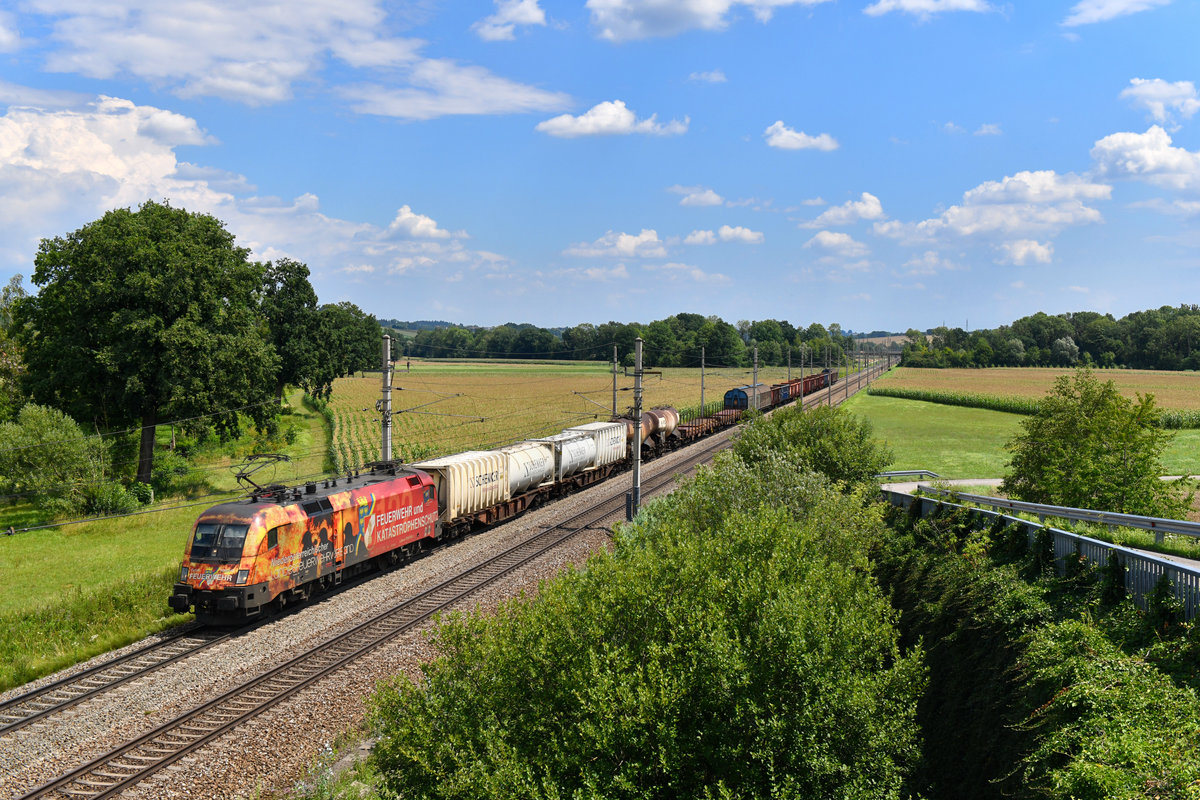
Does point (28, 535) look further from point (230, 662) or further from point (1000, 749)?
point (1000, 749)

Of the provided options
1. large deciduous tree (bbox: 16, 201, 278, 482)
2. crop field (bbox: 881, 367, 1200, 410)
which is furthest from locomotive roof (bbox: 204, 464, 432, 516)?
crop field (bbox: 881, 367, 1200, 410)

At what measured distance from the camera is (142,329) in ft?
143

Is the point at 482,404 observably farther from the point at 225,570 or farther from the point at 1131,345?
the point at 1131,345

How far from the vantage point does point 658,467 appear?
52812 millimetres

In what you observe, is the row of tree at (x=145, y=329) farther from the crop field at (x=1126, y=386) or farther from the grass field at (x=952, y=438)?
the crop field at (x=1126, y=386)

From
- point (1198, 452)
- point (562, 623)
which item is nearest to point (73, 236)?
point (562, 623)

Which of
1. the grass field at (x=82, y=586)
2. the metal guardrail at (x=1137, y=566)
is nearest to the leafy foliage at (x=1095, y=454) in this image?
the metal guardrail at (x=1137, y=566)

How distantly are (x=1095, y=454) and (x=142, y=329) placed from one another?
47.2 meters

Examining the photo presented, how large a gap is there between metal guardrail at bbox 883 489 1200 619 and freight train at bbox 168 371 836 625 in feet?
65.5

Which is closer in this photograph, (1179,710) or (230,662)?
(1179,710)

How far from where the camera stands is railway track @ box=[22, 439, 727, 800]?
14.0 m

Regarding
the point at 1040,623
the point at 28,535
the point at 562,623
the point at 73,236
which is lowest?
the point at 28,535

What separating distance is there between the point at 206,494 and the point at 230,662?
32326 mm

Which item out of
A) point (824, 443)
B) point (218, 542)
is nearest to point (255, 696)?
point (218, 542)
